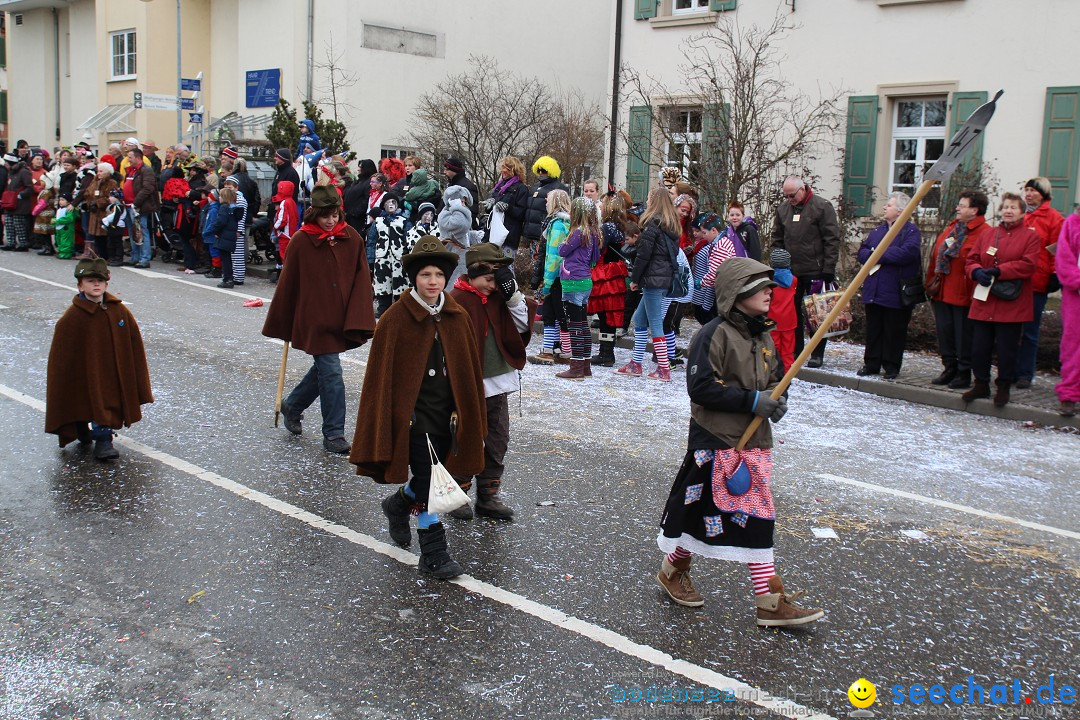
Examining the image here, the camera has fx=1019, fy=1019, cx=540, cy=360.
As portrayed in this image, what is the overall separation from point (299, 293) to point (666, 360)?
443cm

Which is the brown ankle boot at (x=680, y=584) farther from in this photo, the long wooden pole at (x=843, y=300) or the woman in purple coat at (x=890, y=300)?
the woman in purple coat at (x=890, y=300)

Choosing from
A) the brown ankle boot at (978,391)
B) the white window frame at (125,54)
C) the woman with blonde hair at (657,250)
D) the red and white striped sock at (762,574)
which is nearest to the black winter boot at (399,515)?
the red and white striped sock at (762,574)

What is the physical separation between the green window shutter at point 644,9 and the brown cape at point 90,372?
15.2m

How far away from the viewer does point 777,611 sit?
183 inches

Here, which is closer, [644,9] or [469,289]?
[469,289]

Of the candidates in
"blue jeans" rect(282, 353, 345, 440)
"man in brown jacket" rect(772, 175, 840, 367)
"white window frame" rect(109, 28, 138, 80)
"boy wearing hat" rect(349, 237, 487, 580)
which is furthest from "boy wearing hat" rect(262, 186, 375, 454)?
"white window frame" rect(109, 28, 138, 80)

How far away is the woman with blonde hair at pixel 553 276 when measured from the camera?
413 inches

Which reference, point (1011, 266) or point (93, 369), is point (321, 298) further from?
point (1011, 266)

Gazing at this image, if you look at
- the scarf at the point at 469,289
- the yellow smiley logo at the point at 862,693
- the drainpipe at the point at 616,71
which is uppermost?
the drainpipe at the point at 616,71

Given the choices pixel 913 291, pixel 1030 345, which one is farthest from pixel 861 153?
pixel 1030 345

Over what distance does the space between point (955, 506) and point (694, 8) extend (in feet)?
49.8

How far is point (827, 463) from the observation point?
25.0 feet

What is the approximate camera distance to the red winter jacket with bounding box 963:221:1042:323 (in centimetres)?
923

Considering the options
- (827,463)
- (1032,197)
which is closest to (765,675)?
(827,463)
